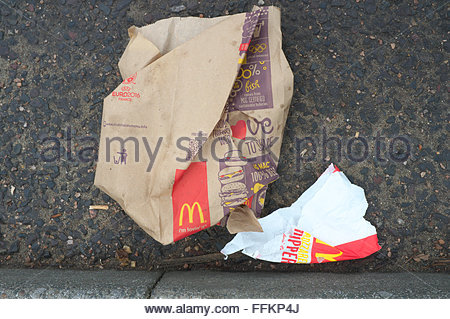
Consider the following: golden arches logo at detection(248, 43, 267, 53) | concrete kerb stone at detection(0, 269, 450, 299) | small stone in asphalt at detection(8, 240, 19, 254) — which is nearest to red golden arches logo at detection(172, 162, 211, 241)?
concrete kerb stone at detection(0, 269, 450, 299)

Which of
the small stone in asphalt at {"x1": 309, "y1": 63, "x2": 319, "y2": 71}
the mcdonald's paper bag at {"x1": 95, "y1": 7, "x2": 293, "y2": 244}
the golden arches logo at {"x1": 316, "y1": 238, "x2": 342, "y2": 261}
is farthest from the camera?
the small stone in asphalt at {"x1": 309, "y1": 63, "x2": 319, "y2": 71}

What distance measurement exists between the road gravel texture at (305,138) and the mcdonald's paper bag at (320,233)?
68 millimetres

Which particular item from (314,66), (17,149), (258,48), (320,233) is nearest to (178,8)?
(258,48)

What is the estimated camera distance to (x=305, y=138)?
134 centimetres

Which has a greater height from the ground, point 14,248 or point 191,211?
point 191,211

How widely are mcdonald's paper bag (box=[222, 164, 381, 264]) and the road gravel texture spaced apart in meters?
0.07

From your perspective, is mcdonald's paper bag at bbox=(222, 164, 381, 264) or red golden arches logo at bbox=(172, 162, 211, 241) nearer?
red golden arches logo at bbox=(172, 162, 211, 241)

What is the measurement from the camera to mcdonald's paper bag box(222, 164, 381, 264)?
123 centimetres

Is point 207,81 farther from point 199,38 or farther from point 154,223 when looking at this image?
point 154,223

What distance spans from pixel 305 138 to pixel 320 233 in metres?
0.38

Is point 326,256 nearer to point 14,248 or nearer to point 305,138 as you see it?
point 305,138

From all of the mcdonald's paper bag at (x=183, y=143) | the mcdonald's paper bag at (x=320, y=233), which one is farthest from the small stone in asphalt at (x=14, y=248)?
the mcdonald's paper bag at (x=320, y=233)

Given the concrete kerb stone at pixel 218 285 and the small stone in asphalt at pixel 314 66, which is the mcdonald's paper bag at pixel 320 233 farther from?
the small stone in asphalt at pixel 314 66

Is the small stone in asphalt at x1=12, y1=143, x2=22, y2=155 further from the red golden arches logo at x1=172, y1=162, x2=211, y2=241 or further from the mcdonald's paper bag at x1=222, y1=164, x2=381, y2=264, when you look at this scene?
the mcdonald's paper bag at x1=222, y1=164, x2=381, y2=264
